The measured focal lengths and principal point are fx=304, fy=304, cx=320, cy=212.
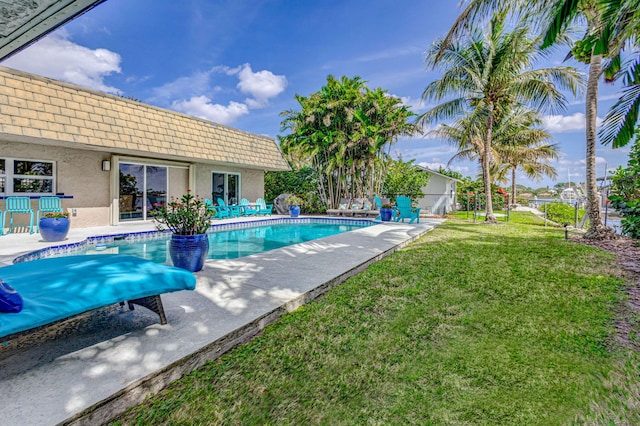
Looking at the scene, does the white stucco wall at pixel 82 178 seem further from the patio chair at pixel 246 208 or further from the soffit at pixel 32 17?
the soffit at pixel 32 17

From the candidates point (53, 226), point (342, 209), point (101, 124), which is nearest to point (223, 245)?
point (53, 226)

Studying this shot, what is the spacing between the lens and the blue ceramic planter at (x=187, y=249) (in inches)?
177

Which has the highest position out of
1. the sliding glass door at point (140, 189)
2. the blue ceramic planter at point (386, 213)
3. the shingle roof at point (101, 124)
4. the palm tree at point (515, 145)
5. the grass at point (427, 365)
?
the palm tree at point (515, 145)

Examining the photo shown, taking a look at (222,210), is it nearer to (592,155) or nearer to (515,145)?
(592,155)

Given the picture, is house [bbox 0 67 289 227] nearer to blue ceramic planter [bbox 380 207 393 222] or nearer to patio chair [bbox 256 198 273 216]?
patio chair [bbox 256 198 273 216]

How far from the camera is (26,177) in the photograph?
8.75m

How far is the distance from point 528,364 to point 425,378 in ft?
2.91

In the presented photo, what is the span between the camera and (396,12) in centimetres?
1105

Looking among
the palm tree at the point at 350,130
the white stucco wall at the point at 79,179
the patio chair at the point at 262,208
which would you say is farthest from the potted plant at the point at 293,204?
the white stucco wall at the point at 79,179

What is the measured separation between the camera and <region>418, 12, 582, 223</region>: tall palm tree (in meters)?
11.5

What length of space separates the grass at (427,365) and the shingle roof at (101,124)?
9123 mm

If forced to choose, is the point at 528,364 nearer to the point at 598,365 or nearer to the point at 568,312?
the point at 598,365

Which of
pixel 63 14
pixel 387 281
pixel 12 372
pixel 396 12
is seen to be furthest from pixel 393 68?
pixel 12 372

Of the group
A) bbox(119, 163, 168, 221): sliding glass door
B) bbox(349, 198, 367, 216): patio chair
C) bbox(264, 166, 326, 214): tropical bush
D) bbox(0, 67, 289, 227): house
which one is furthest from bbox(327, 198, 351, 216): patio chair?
bbox(119, 163, 168, 221): sliding glass door
